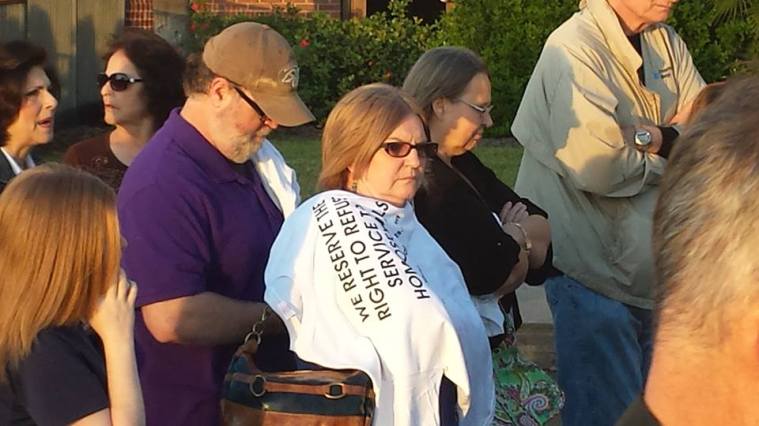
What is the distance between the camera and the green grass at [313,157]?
1130cm

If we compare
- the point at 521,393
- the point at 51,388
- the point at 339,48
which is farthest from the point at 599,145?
the point at 339,48

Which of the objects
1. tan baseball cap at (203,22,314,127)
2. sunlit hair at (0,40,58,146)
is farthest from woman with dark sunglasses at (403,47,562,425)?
sunlit hair at (0,40,58,146)

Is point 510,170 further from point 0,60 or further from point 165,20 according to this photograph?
point 0,60

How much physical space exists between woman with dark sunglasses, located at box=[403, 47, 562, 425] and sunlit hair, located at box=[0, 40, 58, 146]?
156cm

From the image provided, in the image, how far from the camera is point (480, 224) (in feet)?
13.7

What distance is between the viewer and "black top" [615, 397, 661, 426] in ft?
5.65

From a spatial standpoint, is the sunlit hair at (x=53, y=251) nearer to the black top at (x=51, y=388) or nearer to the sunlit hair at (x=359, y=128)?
the black top at (x=51, y=388)

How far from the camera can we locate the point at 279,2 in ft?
55.4

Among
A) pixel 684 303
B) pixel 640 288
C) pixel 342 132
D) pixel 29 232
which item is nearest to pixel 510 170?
pixel 640 288

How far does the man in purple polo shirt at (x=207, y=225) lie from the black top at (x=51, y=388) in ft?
1.77

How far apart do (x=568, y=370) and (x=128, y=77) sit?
2.07 m

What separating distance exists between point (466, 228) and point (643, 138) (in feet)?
3.12

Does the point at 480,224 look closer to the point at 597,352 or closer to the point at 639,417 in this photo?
the point at 597,352

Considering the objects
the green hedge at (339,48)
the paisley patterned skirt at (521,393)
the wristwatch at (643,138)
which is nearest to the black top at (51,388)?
the paisley patterned skirt at (521,393)
